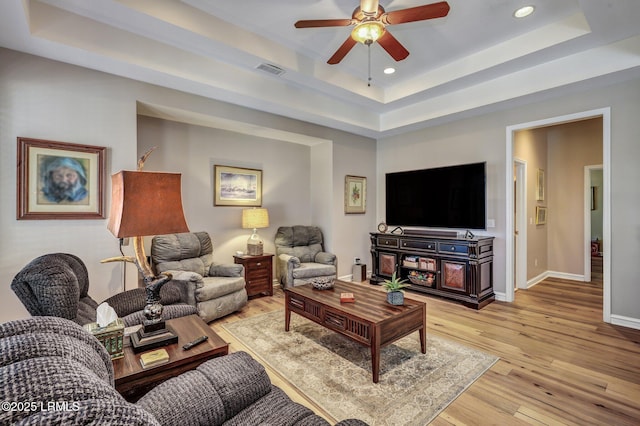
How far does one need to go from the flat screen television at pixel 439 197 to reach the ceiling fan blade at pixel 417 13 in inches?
109

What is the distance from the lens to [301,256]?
5047 millimetres

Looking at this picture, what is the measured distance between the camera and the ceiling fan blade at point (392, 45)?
8.46 feet

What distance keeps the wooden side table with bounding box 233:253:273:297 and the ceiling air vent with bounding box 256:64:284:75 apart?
8.28ft

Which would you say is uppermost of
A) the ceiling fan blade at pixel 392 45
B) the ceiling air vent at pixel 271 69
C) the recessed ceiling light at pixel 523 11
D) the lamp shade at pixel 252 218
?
the recessed ceiling light at pixel 523 11

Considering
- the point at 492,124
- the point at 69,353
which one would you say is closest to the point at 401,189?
the point at 492,124

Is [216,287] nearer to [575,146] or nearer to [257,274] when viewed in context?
[257,274]

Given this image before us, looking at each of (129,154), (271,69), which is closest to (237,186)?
(129,154)

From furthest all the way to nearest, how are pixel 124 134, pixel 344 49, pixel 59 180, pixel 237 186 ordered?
1. pixel 237 186
2. pixel 124 134
3. pixel 59 180
4. pixel 344 49

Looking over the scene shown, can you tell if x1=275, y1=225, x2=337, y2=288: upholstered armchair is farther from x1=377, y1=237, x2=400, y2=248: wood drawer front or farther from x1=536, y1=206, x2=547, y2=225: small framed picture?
x1=536, y1=206, x2=547, y2=225: small framed picture

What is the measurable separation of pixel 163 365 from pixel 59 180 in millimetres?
2542

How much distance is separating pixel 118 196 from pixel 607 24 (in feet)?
13.9

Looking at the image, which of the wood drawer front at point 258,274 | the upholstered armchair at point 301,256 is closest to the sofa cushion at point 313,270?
the upholstered armchair at point 301,256

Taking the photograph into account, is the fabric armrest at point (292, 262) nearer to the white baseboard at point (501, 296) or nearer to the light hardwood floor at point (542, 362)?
the light hardwood floor at point (542, 362)

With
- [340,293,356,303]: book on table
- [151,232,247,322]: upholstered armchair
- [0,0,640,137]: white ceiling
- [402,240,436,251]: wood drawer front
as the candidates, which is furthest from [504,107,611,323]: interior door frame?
[151,232,247,322]: upholstered armchair
